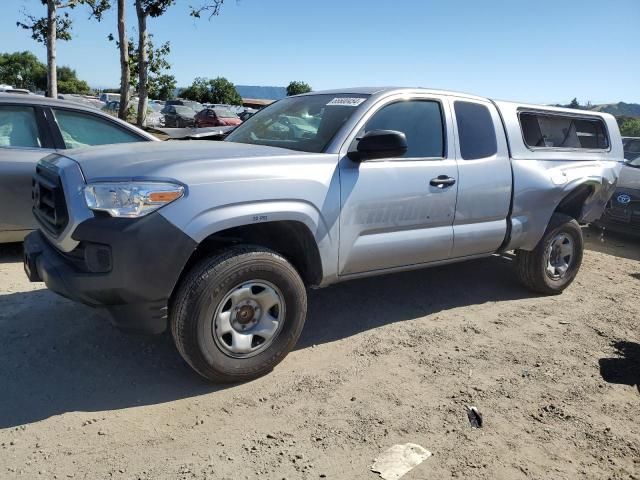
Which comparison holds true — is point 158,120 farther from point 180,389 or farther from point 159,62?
point 180,389

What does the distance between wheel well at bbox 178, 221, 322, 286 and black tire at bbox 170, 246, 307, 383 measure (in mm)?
175

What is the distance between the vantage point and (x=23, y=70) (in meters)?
56.4

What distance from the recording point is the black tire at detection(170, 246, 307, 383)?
10.1ft

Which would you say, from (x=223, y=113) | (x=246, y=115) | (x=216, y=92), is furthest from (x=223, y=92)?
(x=246, y=115)

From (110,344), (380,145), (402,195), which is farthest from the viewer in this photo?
(402,195)

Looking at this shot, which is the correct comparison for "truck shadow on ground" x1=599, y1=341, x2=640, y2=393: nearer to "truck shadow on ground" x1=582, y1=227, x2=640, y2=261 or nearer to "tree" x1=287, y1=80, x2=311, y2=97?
"truck shadow on ground" x1=582, y1=227, x2=640, y2=261

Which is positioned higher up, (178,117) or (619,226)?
(178,117)

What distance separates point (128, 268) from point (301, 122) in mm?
1912

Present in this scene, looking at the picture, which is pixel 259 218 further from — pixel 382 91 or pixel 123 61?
pixel 123 61

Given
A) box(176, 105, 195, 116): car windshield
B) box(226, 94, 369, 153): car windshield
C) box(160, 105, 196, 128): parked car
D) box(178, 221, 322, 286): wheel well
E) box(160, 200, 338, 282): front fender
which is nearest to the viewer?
box(160, 200, 338, 282): front fender

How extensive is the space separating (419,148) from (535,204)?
1.43 meters

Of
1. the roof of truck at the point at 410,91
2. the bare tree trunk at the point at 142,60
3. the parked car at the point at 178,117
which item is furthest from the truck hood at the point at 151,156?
the parked car at the point at 178,117

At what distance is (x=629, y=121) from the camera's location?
2948cm

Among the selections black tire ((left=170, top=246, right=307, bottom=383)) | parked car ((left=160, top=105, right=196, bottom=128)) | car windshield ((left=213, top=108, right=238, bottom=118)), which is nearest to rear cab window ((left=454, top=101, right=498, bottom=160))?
black tire ((left=170, top=246, right=307, bottom=383))
